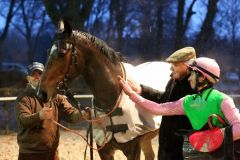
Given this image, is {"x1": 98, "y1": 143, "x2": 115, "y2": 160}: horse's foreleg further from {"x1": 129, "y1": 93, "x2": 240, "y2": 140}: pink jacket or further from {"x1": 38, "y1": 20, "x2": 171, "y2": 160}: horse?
{"x1": 129, "y1": 93, "x2": 240, "y2": 140}: pink jacket

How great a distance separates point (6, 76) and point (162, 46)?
402 inches

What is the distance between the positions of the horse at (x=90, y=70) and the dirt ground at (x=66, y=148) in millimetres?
2674

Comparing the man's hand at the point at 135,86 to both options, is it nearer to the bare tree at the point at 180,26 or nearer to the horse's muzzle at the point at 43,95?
the horse's muzzle at the point at 43,95

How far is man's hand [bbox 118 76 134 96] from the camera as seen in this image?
3.18 meters

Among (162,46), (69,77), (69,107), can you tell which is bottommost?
(69,107)

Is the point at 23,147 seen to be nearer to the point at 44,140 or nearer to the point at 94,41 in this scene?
the point at 44,140

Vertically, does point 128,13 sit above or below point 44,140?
above

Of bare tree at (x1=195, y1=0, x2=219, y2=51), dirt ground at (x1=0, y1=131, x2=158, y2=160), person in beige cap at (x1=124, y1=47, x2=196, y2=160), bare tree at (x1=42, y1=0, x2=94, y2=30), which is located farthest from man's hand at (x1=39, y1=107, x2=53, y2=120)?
bare tree at (x1=195, y1=0, x2=219, y2=51)

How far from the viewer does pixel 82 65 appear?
3.19 m

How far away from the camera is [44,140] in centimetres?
347

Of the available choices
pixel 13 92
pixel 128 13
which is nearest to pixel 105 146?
pixel 13 92

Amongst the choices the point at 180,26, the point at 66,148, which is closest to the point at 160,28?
the point at 180,26

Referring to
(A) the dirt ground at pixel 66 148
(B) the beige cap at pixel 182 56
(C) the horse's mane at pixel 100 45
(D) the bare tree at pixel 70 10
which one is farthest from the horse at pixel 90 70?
(D) the bare tree at pixel 70 10

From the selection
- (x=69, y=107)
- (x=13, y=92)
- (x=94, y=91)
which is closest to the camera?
(x=94, y=91)
